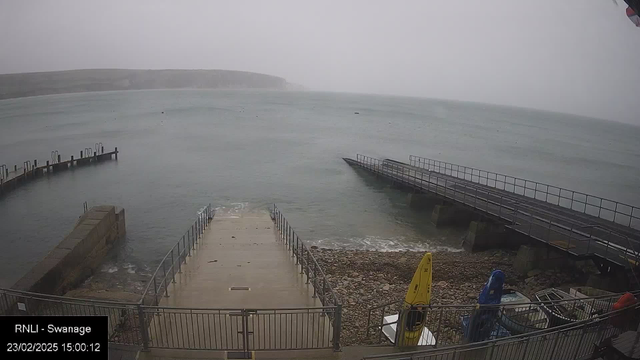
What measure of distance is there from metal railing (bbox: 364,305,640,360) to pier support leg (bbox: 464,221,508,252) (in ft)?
44.5

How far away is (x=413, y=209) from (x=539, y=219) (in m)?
10.3

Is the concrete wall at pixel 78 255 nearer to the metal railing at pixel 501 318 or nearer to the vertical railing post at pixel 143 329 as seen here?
the vertical railing post at pixel 143 329

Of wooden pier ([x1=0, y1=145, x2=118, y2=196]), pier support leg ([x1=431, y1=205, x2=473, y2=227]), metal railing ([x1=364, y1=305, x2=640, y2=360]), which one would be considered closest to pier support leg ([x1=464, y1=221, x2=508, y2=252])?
pier support leg ([x1=431, y1=205, x2=473, y2=227])

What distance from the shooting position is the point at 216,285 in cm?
1003

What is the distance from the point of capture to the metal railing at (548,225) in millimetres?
14658

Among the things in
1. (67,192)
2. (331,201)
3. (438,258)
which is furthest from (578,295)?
(67,192)

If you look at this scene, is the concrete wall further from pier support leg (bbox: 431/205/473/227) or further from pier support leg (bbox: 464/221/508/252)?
pier support leg (bbox: 431/205/473/227)

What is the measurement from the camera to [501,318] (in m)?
7.88

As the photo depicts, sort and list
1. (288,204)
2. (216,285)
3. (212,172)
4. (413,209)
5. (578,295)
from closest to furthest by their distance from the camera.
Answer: (216,285), (578,295), (413,209), (288,204), (212,172)

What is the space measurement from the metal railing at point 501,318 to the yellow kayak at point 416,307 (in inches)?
7.9

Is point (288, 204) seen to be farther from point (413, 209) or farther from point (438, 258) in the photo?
point (438, 258)

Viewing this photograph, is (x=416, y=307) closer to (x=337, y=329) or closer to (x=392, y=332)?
(x=337, y=329)

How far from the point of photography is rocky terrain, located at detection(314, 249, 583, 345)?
44.0 ft

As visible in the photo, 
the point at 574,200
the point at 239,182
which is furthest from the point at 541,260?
the point at 239,182
